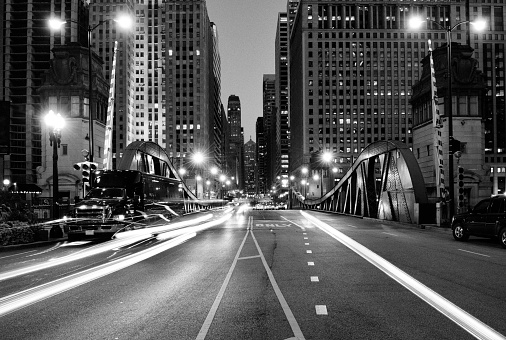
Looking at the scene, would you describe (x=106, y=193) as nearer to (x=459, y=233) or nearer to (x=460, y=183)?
(x=459, y=233)

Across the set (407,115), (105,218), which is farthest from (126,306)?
(407,115)

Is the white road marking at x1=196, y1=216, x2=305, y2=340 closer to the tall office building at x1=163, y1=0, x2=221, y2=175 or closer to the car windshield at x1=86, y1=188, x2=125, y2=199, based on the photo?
the car windshield at x1=86, y1=188, x2=125, y2=199

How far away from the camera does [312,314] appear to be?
738 cm

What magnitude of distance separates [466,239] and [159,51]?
149 m

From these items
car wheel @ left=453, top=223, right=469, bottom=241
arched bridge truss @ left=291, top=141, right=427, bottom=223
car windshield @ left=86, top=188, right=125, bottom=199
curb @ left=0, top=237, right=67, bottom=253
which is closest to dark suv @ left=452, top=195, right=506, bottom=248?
car wheel @ left=453, top=223, right=469, bottom=241

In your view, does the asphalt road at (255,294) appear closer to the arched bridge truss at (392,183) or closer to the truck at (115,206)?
the truck at (115,206)

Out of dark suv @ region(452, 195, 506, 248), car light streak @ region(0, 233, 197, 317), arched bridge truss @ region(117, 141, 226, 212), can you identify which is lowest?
car light streak @ region(0, 233, 197, 317)

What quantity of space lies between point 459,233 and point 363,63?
13422cm

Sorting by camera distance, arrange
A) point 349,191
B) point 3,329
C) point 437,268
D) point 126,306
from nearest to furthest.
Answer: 1. point 3,329
2. point 126,306
3. point 437,268
4. point 349,191

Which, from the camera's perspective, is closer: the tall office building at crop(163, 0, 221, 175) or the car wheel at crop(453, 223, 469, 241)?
the car wheel at crop(453, 223, 469, 241)

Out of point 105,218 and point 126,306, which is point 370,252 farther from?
point 105,218

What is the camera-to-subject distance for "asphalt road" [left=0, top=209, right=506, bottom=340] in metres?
6.60

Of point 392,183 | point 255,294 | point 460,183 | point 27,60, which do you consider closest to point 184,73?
point 27,60

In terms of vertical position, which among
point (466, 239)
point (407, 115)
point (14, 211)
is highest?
point (407, 115)
